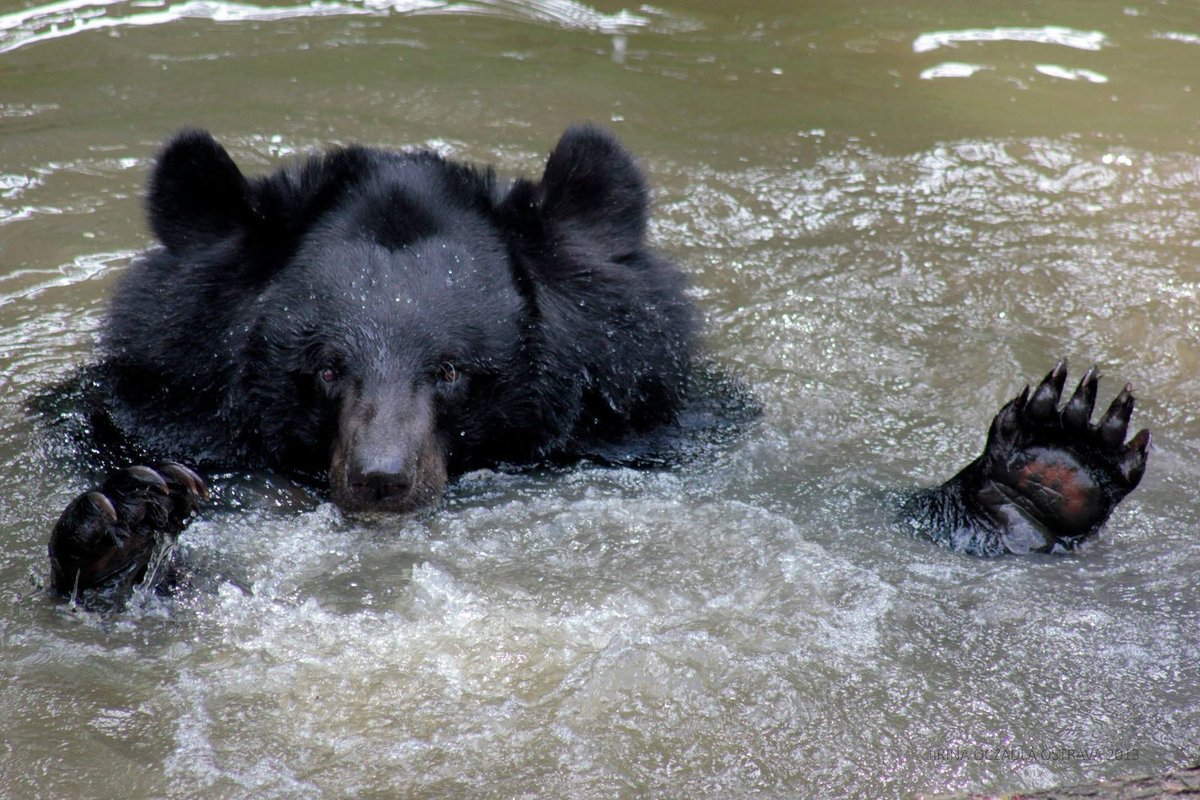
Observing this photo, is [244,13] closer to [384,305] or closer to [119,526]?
[384,305]

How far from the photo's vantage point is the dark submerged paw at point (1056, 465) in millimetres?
3631

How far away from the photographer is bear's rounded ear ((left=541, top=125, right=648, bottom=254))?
4.12 m

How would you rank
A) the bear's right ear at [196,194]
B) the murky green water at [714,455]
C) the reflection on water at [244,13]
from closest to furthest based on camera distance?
the murky green water at [714,455] → the bear's right ear at [196,194] → the reflection on water at [244,13]

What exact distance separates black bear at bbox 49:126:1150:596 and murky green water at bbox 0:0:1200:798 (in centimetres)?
21

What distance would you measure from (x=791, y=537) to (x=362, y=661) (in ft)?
4.58

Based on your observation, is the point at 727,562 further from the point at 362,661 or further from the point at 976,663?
the point at 362,661

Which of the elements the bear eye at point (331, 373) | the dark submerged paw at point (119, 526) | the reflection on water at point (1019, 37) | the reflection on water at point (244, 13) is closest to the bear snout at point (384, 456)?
the bear eye at point (331, 373)

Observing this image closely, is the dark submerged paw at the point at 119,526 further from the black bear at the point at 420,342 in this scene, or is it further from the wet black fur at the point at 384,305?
the wet black fur at the point at 384,305

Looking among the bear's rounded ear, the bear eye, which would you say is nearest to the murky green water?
the bear eye

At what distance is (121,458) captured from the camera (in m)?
4.07

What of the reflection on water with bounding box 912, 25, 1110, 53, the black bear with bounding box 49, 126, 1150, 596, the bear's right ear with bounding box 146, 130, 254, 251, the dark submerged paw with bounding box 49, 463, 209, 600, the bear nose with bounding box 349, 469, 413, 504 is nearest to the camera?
the dark submerged paw with bounding box 49, 463, 209, 600

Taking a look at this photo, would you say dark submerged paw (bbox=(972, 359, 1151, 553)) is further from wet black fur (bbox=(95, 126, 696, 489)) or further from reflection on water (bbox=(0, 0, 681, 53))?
reflection on water (bbox=(0, 0, 681, 53))

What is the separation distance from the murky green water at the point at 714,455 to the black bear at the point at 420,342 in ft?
0.70

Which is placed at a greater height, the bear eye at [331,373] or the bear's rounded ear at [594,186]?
the bear's rounded ear at [594,186]
